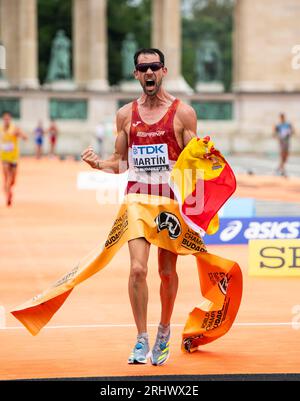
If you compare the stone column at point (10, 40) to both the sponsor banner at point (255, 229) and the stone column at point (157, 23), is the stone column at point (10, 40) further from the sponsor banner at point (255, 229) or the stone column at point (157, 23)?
the sponsor banner at point (255, 229)

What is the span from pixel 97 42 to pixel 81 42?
10.3 ft

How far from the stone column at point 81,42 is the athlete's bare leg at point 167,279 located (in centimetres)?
5976

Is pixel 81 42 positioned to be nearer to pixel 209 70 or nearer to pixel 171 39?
pixel 171 39

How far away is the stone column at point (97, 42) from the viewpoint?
67312 mm

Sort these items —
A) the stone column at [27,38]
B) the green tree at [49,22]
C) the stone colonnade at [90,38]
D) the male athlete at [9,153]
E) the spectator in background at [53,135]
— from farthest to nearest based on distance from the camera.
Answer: the green tree at [49,22]
the stone column at [27,38]
the stone colonnade at [90,38]
the spectator in background at [53,135]
the male athlete at [9,153]

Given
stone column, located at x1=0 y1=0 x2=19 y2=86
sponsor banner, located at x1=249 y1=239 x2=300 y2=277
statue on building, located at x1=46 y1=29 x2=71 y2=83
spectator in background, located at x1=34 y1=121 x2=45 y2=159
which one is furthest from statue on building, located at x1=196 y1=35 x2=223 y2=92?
sponsor banner, located at x1=249 y1=239 x2=300 y2=277

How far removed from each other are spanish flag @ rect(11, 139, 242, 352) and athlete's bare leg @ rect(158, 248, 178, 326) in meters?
0.16

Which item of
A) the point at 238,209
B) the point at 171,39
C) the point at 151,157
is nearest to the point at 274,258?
the point at 238,209

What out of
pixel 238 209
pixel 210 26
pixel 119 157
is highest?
pixel 210 26

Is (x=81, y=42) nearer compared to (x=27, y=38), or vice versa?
(x=27, y=38)

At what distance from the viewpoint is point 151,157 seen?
10078 mm

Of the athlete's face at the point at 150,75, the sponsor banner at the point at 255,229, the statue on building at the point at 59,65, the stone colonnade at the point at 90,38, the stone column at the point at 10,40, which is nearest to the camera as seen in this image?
the athlete's face at the point at 150,75

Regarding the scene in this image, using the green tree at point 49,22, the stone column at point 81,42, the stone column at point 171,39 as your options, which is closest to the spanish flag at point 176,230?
the stone column at point 171,39
